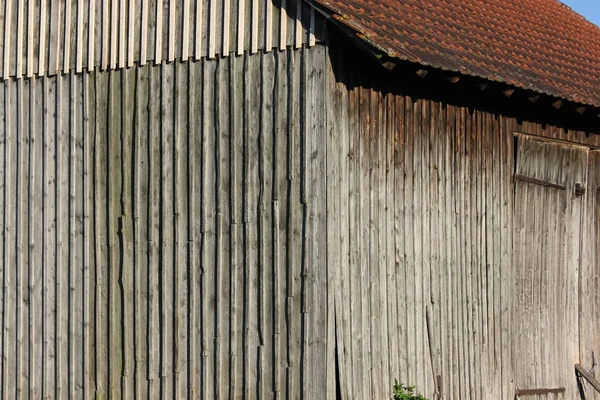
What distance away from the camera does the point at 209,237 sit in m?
10.2

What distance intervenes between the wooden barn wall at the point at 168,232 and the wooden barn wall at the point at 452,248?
0.33 meters

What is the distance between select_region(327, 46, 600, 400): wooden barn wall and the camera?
33.0ft

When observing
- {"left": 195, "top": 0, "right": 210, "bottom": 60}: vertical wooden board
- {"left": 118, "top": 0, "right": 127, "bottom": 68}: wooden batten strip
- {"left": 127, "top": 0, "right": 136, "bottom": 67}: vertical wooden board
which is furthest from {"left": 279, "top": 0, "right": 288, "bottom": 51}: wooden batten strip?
{"left": 118, "top": 0, "right": 127, "bottom": 68}: wooden batten strip

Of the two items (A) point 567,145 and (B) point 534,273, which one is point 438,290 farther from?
(A) point 567,145

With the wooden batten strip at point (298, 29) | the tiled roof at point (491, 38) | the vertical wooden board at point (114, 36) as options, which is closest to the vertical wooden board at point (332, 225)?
the wooden batten strip at point (298, 29)

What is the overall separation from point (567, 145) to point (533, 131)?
0.97m

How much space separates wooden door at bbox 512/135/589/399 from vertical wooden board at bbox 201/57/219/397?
3.75 meters

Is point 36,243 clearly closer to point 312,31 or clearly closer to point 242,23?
point 242,23

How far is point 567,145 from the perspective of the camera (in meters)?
13.7

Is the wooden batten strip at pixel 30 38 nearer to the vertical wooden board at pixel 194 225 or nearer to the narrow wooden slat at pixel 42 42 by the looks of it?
the narrow wooden slat at pixel 42 42

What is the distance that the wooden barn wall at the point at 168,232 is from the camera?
977 cm

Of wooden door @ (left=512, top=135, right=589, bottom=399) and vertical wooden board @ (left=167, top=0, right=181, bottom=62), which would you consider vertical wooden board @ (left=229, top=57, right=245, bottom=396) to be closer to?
vertical wooden board @ (left=167, top=0, right=181, bottom=62)

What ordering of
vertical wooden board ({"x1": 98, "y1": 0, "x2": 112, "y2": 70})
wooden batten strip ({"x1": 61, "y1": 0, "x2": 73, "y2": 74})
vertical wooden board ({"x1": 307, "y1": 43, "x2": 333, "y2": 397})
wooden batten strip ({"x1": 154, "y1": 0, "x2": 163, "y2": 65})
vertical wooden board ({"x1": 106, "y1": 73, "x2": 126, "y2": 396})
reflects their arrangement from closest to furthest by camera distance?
1. vertical wooden board ({"x1": 307, "y1": 43, "x2": 333, "y2": 397})
2. wooden batten strip ({"x1": 154, "y1": 0, "x2": 163, "y2": 65})
3. vertical wooden board ({"x1": 106, "y1": 73, "x2": 126, "y2": 396})
4. vertical wooden board ({"x1": 98, "y1": 0, "x2": 112, "y2": 70})
5. wooden batten strip ({"x1": 61, "y1": 0, "x2": 73, "y2": 74})

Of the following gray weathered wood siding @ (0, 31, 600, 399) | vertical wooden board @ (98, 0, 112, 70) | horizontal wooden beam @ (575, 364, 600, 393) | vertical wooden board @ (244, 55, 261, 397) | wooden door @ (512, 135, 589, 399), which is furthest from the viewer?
horizontal wooden beam @ (575, 364, 600, 393)
